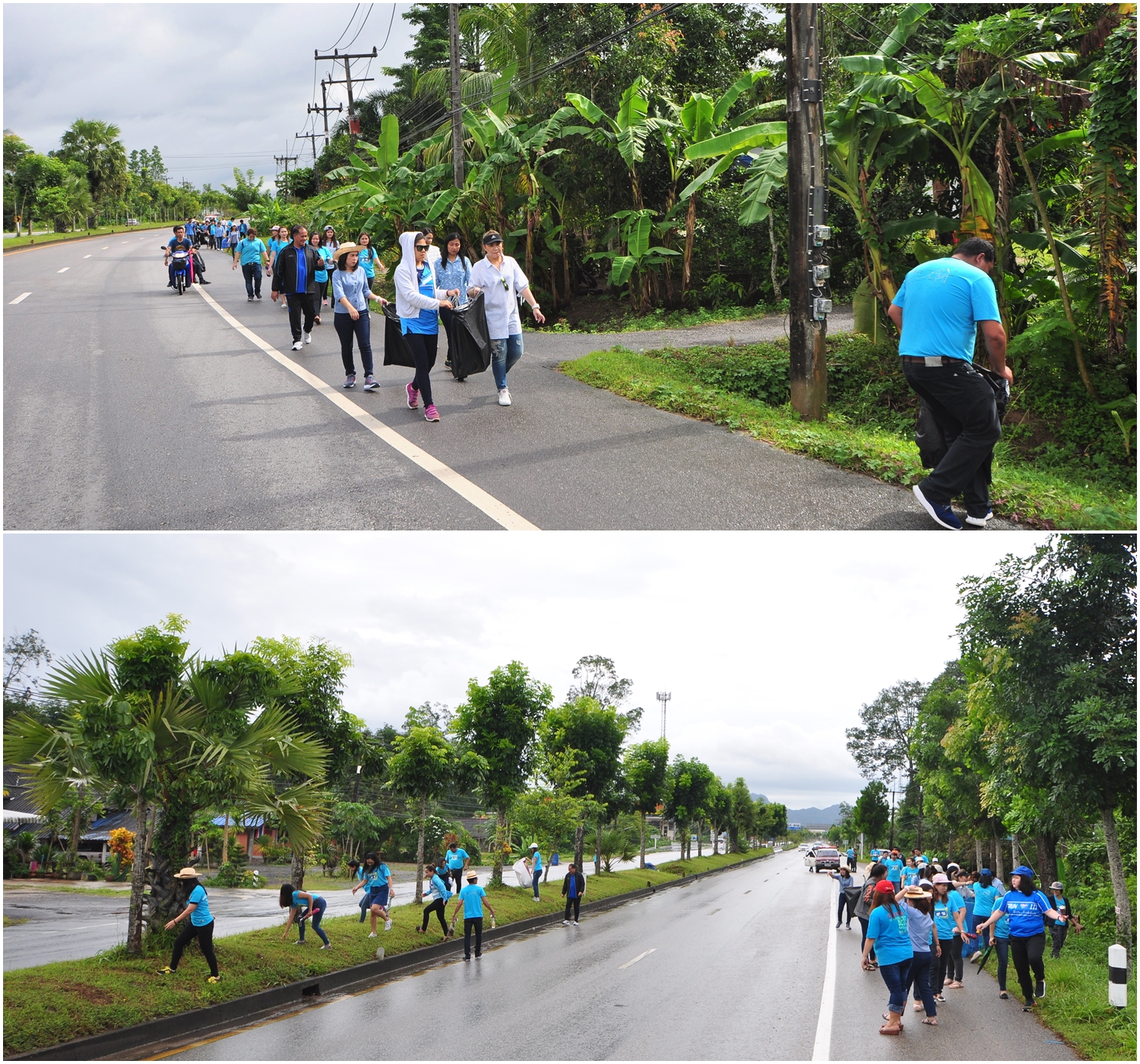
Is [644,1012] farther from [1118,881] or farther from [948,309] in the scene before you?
[948,309]

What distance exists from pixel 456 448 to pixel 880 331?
320 inches

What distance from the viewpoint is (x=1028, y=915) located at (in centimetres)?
877

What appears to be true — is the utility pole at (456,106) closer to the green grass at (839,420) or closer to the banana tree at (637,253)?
the banana tree at (637,253)

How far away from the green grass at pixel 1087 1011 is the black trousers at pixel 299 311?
13815mm

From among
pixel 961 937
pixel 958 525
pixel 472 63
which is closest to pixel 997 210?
pixel 958 525

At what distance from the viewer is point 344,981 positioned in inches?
413

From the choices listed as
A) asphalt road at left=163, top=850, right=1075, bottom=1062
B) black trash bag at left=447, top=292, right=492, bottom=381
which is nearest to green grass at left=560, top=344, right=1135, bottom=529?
black trash bag at left=447, top=292, right=492, bottom=381

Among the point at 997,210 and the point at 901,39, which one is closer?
the point at 997,210

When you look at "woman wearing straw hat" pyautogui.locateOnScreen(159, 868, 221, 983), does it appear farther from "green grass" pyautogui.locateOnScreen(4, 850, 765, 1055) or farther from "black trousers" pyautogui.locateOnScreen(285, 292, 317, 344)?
"black trousers" pyautogui.locateOnScreen(285, 292, 317, 344)

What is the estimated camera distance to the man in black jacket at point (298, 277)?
16.1 m

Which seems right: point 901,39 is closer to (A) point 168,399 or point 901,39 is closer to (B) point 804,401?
(B) point 804,401

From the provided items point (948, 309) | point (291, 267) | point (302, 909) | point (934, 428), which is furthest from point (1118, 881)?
point (291, 267)

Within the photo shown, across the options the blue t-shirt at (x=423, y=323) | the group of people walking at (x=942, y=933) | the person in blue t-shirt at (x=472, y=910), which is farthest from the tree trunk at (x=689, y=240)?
the group of people walking at (x=942, y=933)

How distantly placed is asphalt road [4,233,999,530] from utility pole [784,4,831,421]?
1675 millimetres
